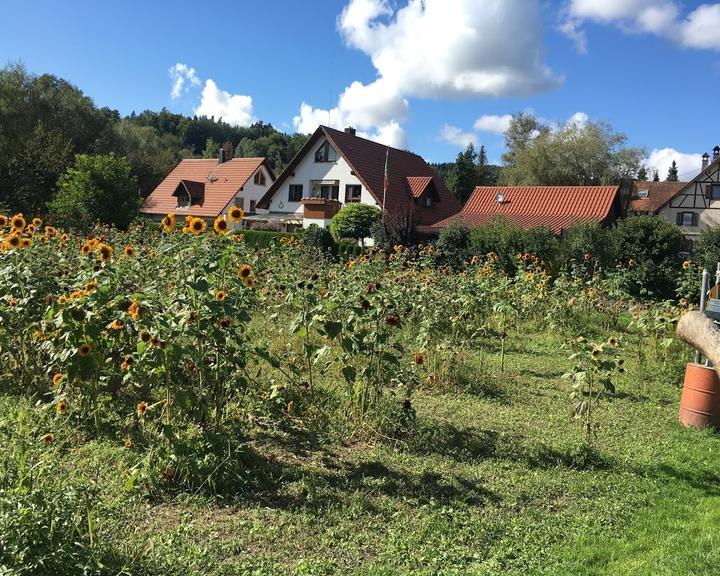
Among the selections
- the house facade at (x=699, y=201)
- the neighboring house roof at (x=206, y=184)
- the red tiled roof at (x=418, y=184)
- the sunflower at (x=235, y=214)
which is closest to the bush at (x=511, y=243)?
the red tiled roof at (x=418, y=184)

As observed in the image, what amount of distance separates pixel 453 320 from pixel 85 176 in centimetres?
2197

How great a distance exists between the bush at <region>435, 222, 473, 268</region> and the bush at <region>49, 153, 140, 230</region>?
46.3 ft

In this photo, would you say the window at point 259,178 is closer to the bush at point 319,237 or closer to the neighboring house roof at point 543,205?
the bush at point 319,237

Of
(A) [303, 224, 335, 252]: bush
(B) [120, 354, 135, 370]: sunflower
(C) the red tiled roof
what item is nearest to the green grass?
(B) [120, 354, 135, 370]: sunflower

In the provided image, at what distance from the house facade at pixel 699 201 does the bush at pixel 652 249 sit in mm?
19448

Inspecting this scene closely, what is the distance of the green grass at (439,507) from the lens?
2.75 m

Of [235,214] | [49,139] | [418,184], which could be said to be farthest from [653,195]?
[235,214]

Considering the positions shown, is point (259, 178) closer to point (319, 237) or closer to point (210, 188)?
point (210, 188)

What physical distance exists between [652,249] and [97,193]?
21.5 m

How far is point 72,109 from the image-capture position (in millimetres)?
36438

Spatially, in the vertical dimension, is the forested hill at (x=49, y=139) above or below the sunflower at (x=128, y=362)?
above

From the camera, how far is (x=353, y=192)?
29.1 metres

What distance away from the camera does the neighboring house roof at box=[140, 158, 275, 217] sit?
35.2 metres

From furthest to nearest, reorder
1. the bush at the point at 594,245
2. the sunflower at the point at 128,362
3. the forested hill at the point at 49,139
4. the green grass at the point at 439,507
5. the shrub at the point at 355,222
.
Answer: the forested hill at the point at 49,139 < the shrub at the point at 355,222 < the bush at the point at 594,245 < the sunflower at the point at 128,362 < the green grass at the point at 439,507
